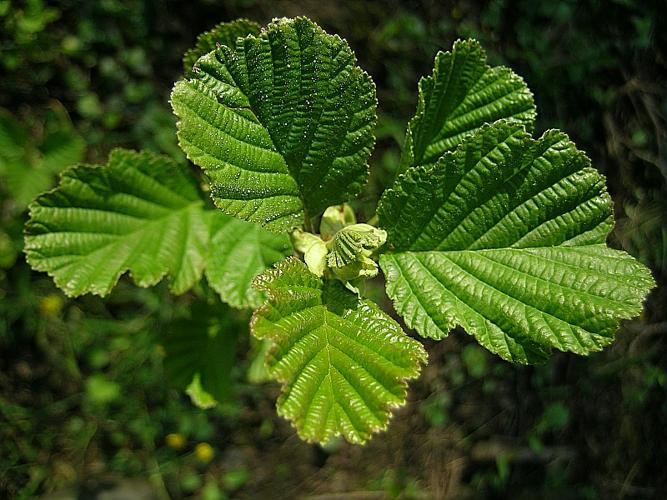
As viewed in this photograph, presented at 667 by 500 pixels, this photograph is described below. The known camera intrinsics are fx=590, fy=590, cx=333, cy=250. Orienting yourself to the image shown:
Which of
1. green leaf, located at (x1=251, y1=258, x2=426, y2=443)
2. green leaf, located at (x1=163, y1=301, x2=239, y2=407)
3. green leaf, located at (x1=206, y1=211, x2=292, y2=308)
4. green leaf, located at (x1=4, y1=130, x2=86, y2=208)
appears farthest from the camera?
green leaf, located at (x1=4, y1=130, x2=86, y2=208)

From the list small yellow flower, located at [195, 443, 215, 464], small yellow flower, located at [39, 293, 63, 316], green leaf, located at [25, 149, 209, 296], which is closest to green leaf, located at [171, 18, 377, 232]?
green leaf, located at [25, 149, 209, 296]

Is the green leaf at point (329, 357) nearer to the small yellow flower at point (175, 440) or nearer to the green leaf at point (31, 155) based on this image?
the green leaf at point (31, 155)

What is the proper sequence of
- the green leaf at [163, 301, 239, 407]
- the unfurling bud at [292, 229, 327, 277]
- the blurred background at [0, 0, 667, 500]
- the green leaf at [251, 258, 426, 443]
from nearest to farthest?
the green leaf at [251, 258, 426, 443]
the unfurling bud at [292, 229, 327, 277]
the green leaf at [163, 301, 239, 407]
the blurred background at [0, 0, 667, 500]

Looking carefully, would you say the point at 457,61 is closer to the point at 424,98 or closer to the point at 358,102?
the point at 424,98

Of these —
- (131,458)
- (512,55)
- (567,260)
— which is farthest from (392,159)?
(131,458)

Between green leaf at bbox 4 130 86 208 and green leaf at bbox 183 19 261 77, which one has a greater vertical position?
green leaf at bbox 183 19 261 77

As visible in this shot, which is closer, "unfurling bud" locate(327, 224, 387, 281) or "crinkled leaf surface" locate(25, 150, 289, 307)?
"unfurling bud" locate(327, 224, 387, 281)

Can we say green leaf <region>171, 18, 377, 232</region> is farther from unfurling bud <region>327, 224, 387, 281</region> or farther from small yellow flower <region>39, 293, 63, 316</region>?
small yellow flower <region>39, 293, 63, 316</region>
